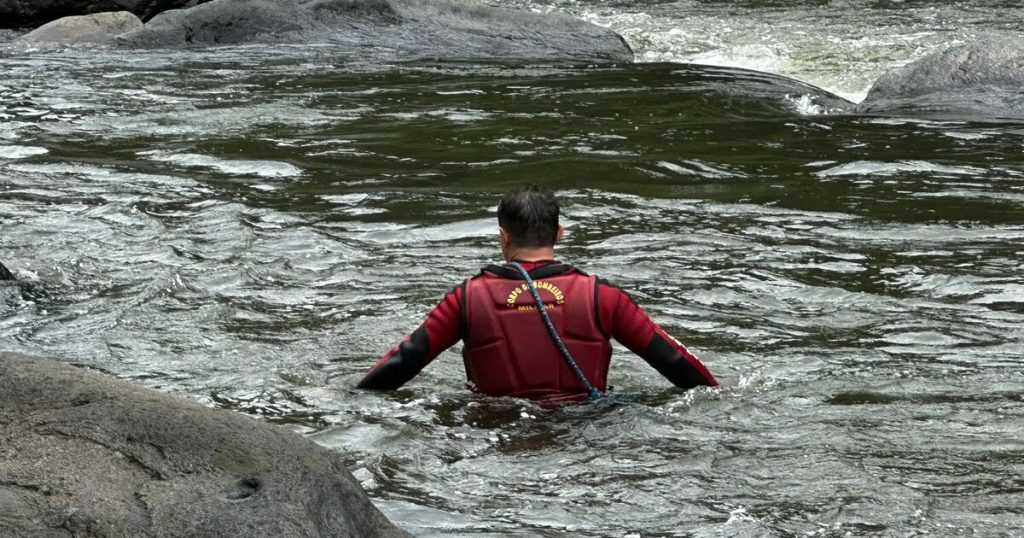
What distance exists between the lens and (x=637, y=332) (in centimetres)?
572

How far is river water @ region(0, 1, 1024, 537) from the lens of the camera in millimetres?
5223

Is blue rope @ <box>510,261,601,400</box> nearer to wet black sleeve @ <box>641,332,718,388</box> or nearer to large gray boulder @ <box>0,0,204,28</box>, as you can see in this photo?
wet black sleeve @ <box>641,332,718,388</box>

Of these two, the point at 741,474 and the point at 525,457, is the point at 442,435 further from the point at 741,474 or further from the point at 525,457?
the point at 741,474

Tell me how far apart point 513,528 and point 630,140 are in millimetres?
7804

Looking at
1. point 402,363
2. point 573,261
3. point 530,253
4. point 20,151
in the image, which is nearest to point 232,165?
point 20,151

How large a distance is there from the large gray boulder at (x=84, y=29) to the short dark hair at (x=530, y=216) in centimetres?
1296

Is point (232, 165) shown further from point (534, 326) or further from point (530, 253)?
point (534, 326)

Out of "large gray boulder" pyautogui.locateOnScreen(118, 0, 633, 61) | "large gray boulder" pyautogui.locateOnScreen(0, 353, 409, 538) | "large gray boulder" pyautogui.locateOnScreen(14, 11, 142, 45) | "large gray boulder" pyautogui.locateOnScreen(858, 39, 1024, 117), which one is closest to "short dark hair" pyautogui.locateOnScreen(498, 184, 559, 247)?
"large gray boulder" pyautogui.locateOnScreen(0, 353, 409, 538)

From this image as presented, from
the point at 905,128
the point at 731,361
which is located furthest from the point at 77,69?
the point at 731,361

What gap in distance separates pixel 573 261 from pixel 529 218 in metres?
2.96

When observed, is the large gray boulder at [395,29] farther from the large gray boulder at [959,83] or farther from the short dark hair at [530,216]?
the short dark hair at [530,216]

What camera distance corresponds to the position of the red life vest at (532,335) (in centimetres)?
567

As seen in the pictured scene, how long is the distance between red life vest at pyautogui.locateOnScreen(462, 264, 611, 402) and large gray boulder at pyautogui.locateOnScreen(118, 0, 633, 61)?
1134cm

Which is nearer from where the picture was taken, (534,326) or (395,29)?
(534,326)
